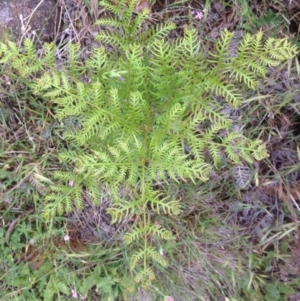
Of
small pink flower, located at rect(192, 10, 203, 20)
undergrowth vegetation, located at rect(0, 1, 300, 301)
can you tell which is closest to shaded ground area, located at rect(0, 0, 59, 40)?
undergrowth vegetation, located at rect(0, 1, 300, 301)

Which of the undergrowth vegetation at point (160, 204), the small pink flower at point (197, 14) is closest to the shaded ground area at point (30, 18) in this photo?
the undergrowth vegetation at point (160, 204)

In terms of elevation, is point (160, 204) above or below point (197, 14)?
below

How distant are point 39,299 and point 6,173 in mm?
648

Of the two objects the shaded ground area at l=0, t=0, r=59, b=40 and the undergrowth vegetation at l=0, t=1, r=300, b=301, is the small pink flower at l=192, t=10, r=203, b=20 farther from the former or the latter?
the shaded ground area at l=0, t=0, r=59, b=40

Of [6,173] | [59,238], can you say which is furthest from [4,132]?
[59,238]

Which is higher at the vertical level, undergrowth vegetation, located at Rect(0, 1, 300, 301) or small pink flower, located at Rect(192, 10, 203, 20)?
small pink flower, located at Rect(192, 10, 203, 20)

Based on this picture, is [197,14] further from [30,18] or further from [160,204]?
[160,204]

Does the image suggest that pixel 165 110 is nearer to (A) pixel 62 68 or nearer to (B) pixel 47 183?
(A) pixel 62 68

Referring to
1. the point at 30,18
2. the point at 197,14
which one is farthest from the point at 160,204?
the point at 30,18

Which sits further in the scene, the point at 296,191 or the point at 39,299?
the point at 39,299

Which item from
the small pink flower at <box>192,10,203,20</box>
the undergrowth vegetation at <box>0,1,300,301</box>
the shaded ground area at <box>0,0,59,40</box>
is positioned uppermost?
the shaded ground area at <box>0,0,59,40</box>

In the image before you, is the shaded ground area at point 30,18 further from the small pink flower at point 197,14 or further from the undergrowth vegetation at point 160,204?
the small pink flower at point 197,14

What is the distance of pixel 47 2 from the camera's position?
2.12 metres

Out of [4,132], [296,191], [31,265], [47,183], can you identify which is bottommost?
[31,265]
